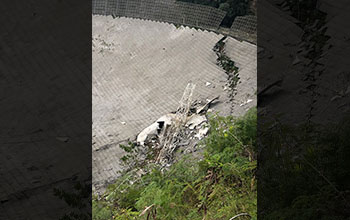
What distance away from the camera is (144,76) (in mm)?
4520

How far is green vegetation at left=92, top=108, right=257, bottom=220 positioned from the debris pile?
184 millimetres

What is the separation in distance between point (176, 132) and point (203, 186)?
1.13m

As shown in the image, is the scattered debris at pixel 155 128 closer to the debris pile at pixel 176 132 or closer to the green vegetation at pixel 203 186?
the debris pile at pixel 176 132

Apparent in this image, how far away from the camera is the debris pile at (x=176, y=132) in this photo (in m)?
3.30

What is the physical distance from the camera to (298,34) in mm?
3811

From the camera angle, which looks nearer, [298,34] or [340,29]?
[340,29]

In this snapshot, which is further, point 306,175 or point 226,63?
point 226,63
